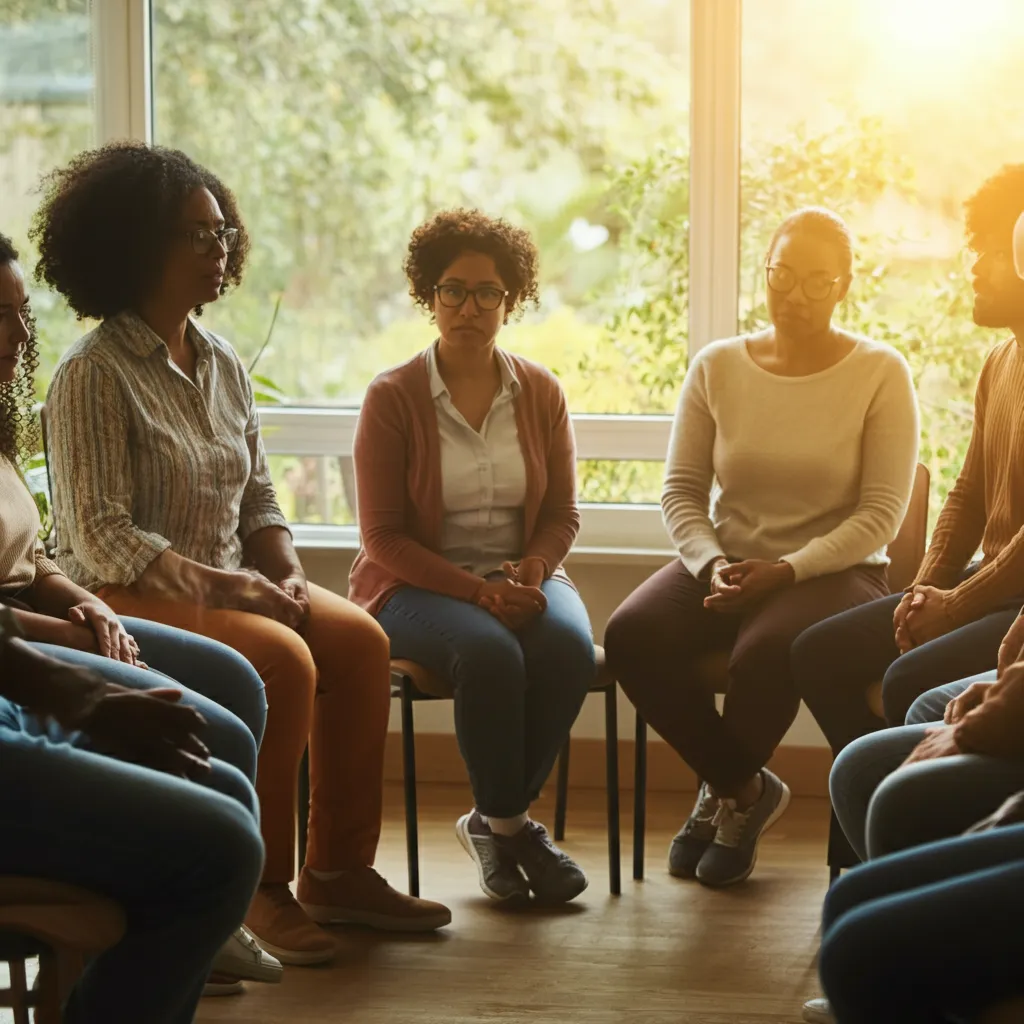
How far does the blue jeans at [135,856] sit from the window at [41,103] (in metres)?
2.64

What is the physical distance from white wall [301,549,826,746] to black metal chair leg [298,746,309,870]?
0.81m

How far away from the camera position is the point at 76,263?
265 cm

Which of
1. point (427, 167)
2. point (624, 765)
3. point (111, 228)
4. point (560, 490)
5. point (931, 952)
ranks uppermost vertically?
point (427, 167)

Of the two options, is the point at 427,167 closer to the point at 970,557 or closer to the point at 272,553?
the point at 272,553

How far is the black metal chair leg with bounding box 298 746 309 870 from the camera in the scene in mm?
2844

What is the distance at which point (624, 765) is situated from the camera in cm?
372

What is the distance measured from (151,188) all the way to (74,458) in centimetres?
55

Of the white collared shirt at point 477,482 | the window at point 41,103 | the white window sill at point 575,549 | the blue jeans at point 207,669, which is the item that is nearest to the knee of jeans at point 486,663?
the white collared shirt at point 477,482

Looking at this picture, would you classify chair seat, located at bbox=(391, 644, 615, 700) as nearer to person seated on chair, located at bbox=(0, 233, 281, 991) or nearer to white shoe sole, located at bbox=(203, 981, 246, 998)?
person seated on chair, located at bbox=(0, 233, 281, 991)

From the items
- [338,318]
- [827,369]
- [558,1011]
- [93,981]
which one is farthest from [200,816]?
[338,318]

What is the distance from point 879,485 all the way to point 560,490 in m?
0.67

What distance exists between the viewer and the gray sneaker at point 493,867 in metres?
2.82

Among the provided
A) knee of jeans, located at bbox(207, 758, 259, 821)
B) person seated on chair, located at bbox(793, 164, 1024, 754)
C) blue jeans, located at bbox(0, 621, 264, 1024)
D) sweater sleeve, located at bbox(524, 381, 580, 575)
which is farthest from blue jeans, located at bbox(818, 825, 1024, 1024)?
sweater sleeve, located at bbox(524, 381, 580, 575)

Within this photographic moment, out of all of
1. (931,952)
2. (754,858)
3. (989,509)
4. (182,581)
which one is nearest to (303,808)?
(182,581)
